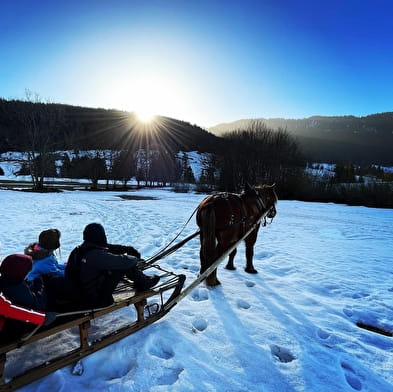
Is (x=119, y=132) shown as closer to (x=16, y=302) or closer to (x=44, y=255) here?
(x=44, y=255)

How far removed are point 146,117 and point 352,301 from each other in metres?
124

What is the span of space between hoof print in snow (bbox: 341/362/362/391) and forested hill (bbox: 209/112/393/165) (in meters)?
76.7

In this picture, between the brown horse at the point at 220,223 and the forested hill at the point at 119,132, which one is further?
the forested hill at the point at 119,132

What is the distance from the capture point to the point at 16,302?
197 centimetres

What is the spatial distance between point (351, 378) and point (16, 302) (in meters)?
3.25

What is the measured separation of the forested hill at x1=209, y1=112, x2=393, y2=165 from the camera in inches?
3976

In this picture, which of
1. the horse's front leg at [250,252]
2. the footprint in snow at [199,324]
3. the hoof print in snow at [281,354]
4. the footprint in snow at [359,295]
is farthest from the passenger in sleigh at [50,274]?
the footprint in snow at [359,295]

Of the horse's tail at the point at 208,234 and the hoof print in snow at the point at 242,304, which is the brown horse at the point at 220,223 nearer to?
the horse's tail at the point at 208,234

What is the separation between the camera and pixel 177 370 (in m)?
2.38

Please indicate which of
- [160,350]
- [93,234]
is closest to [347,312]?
[160,350]

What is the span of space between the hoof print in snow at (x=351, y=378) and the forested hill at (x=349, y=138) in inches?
3019

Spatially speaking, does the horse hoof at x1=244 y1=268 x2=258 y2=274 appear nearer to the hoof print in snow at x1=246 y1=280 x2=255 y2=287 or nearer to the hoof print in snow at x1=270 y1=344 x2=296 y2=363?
the hoof print in snow at x1=246 y1=280 x2=255 y2=287

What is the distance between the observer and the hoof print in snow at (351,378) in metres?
2.32

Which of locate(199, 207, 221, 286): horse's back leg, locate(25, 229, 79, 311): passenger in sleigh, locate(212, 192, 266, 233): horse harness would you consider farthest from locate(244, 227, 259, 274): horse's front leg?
locate(25, 229, 79, 311): passenger in sleigh
